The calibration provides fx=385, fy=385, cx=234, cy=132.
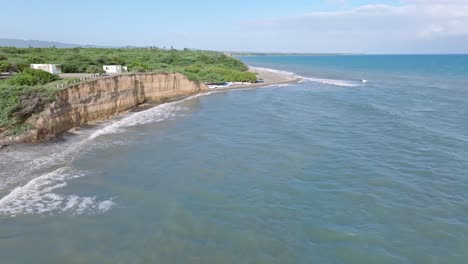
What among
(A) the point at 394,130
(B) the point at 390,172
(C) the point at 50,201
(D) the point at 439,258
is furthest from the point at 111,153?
(A) the point at 394,130

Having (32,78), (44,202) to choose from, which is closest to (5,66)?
(32,78)

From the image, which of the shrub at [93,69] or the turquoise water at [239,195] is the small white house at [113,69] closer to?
the shrub at [93,69]

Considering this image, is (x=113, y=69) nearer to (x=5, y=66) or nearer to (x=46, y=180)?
(x=5, y=66)

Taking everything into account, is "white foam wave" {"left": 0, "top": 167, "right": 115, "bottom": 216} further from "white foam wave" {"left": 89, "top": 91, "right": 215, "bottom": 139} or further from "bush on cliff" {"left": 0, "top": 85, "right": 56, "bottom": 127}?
"white foam wave" {"left": 89, "top": 91, "right": 215, "bottom": 139}

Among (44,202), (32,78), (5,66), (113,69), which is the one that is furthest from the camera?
(113,69)

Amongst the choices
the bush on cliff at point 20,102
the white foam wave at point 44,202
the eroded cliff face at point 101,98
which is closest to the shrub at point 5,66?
the eroded cliff face at point 101,98

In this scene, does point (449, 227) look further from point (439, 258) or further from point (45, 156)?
point (45, 156)

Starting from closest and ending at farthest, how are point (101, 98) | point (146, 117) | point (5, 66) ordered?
point (101, 98) < point (146, 117) < point (5, 66)
